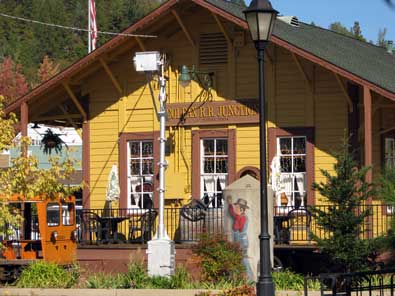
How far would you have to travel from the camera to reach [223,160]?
27344 mm

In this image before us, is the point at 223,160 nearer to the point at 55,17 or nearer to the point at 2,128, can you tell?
the point at 2,128

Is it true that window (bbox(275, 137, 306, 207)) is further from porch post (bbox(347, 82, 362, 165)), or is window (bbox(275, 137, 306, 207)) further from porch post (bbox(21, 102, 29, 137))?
porch post (bbox(21, 102, 29, 137))

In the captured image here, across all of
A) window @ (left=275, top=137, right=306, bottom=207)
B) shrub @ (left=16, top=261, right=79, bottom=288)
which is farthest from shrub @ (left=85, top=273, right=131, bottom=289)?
window @ (left=275, top=137, right=306, bottom=207)

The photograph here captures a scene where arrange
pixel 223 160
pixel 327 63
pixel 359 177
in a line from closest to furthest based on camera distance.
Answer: pixel 359 177 < pixel 327 63 < pixel 223 160

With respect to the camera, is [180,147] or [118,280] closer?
[118,280]

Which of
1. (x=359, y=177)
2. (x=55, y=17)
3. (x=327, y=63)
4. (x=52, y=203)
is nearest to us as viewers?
(x=359, y=177)

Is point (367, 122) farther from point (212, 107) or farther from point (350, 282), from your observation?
point (350, 282)

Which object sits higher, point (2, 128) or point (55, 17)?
point (55, 17)

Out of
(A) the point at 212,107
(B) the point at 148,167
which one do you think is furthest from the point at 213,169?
(B) the point at 148,167

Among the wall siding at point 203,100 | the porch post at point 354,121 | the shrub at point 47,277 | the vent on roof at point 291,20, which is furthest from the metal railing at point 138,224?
the vent on roof at point 291,20

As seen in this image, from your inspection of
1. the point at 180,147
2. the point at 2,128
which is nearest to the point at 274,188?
the point at 180,147

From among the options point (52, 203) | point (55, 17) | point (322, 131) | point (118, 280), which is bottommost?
point (118, 280)

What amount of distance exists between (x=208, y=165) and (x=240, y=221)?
18.6 ft

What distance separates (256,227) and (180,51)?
→ 7.71 metres
